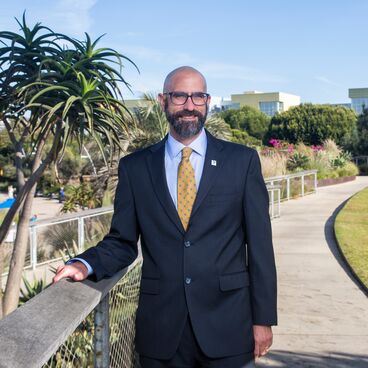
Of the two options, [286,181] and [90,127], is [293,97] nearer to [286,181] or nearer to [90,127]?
[286,181]

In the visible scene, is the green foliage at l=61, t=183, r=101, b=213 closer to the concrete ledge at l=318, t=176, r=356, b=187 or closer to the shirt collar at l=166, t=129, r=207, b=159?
the shirt collar at l=166, t=129, r=207, b=159

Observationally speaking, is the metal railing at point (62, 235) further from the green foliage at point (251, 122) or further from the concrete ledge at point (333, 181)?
the green foliage at point (251, 122)

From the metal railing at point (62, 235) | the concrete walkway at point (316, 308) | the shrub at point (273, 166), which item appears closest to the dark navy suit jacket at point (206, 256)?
→ the concrete walkway at point (316, 308)

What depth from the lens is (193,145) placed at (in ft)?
8.52

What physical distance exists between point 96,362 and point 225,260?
2.21 ft

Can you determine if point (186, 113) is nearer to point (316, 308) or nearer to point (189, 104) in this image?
point (189, 104)

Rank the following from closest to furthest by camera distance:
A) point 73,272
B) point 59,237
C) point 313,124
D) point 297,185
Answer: point 73,272 < point 59,237 < point 297,185 < point 313,124

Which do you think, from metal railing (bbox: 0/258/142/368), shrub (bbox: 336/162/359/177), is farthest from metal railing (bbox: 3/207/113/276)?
shrub (bbox: 336/162/359/177)

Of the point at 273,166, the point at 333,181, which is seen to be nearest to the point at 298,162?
the point at 333,181

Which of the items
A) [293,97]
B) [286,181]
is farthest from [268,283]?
[293,97]

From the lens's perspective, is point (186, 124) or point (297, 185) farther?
point (297, 185)

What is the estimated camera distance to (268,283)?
2.50 meters

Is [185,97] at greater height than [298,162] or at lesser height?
greater

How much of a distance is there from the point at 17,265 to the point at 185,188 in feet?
13.0
